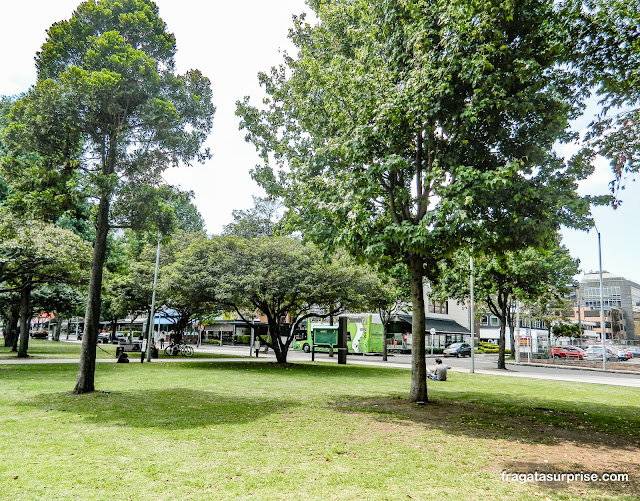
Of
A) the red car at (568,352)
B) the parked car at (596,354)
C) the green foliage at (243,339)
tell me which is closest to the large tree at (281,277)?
the red car at (568,352)

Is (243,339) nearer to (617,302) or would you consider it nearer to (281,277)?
(281,277)

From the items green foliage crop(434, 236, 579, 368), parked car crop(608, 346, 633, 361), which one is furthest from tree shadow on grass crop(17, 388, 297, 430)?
parked car crop(608, 346, 633, 361)

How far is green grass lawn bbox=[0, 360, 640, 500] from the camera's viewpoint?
500cm

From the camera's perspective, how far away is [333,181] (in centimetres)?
1089

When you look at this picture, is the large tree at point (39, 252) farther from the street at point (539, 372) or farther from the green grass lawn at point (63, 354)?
the street at point (539, 372)

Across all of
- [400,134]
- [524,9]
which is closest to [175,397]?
[400,134]

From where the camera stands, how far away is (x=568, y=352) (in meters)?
41.1

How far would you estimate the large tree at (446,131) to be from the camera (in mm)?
8867

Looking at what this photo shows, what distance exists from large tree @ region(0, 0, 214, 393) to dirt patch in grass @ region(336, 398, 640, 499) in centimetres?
816

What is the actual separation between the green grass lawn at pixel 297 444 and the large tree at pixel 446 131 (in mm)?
3129

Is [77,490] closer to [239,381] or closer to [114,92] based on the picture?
[114,92]

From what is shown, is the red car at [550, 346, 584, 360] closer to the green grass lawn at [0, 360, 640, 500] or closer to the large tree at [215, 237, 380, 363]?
the large tree at [215, 237, 380, 363]

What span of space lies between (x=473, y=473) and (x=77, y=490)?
4.59 metres

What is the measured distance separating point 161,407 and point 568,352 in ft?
135
